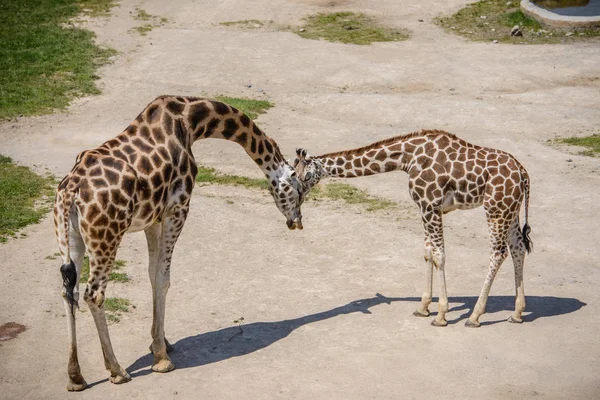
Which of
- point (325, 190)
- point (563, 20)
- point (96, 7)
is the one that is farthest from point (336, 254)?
point (96, 7)

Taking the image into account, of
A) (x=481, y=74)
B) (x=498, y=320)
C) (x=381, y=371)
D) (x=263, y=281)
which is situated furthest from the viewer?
(x=481, y=74)

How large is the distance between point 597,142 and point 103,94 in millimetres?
11858

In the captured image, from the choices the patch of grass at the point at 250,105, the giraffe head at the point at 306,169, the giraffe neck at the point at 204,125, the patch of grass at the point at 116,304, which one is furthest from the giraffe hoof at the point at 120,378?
the patch of grass at the point at 250,105

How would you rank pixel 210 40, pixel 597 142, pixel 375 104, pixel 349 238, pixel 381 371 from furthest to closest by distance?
pixel 210 40 < pixel 375 104 < pixel 597 142 < pixel 349 238 < pixel 381 371

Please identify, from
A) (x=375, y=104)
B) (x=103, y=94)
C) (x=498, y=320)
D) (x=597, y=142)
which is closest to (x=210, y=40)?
(x=103, y=94)

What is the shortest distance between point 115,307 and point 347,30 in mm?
16333

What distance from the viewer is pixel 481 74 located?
80.4ft

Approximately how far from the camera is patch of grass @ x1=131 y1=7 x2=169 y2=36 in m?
27.6

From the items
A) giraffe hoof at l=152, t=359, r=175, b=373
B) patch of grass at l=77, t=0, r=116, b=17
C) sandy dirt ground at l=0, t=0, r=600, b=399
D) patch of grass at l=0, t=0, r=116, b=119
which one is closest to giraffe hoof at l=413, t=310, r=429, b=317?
sandy dirt ground at l=0, t=0, r=600, b=399

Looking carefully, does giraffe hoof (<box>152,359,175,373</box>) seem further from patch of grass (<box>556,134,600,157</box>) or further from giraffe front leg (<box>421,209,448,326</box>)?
patch of grass (<box>556,134,600,157</box>)

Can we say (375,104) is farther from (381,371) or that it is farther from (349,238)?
(381,371)

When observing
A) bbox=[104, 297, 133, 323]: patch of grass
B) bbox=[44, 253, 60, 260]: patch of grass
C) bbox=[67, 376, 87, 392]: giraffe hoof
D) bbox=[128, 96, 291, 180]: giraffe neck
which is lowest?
bbox=[104, 297, 133, 323]: patch of grass

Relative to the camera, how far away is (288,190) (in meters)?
13.2

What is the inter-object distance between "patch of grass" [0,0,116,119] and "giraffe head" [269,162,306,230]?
10.9 metres
